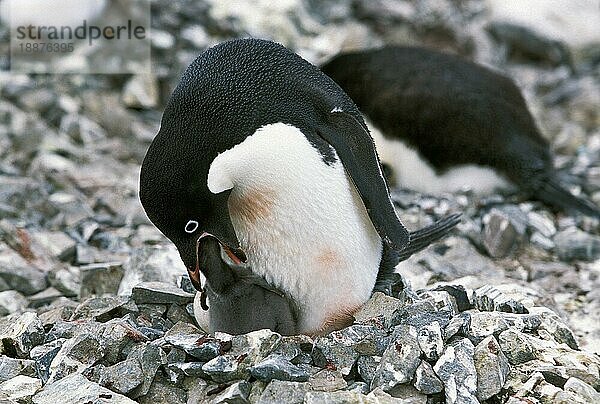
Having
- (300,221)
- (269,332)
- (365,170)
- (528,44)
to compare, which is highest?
(365,170)

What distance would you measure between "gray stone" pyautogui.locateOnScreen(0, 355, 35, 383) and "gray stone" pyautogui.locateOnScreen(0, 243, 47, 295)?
3.44 feet

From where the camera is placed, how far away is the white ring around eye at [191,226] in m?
2.67

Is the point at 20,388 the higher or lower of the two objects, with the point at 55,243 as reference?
higher

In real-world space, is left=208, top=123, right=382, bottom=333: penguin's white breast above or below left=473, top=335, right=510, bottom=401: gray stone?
above

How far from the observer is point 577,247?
457cm

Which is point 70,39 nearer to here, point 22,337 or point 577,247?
point 577,247

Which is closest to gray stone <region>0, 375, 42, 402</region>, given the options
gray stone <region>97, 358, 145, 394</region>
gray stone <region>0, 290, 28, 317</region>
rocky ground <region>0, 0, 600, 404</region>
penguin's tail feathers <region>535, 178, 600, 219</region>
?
rocky ground <region>0, 0, 600, 404</region>

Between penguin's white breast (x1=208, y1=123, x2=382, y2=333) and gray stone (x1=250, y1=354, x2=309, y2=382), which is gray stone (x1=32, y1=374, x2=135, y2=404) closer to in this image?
gray stone (x1=250, y1=354, x2=309, y2=382)

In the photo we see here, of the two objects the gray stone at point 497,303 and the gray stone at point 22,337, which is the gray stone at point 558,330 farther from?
the gray stone at point 22,337

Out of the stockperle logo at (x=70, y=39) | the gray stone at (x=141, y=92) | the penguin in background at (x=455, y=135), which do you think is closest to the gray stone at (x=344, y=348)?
the penguin in background at (x=455, y=135)

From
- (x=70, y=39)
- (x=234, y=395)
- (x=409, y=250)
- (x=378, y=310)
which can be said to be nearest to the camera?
(x=234, y=395)

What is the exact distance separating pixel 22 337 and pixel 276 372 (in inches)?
33.1

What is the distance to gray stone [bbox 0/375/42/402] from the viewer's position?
2.55 m

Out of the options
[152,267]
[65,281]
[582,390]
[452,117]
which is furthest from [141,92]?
[582,390]
